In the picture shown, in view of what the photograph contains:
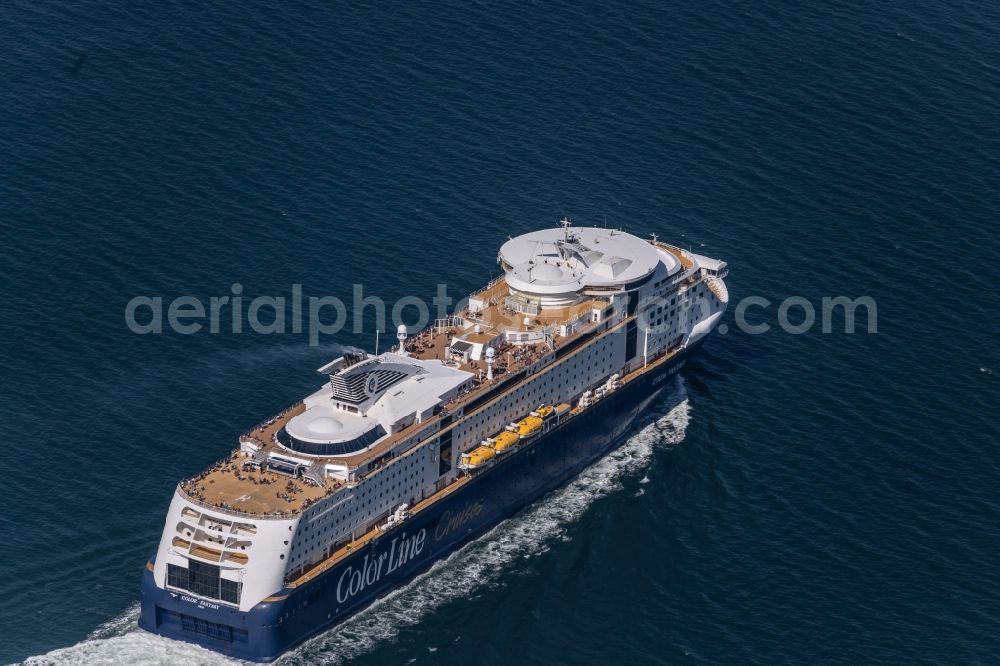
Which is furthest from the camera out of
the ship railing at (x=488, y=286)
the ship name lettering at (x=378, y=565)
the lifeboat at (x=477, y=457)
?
the ship railing at (x=488, y=286)

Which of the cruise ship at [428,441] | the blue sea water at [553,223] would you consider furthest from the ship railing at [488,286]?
the blue sea water at [553,223]

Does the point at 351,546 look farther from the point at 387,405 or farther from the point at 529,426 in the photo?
the point at 529,426

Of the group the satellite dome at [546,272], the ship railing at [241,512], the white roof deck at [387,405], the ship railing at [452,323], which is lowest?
the ship railing at [241,512]

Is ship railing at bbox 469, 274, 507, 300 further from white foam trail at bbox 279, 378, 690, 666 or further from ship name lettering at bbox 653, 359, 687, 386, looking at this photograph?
white foam trail at bbox 279, 378, 690, 666

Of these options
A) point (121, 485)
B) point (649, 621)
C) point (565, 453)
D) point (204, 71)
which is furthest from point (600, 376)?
point (204, 71)

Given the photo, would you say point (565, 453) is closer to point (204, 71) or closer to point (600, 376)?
point (600, 376)

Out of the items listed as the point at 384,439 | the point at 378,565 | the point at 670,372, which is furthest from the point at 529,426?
the point at 670,372

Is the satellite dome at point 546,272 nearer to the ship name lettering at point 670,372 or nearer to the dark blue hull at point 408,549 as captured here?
the dark blue hull at point 408,549
